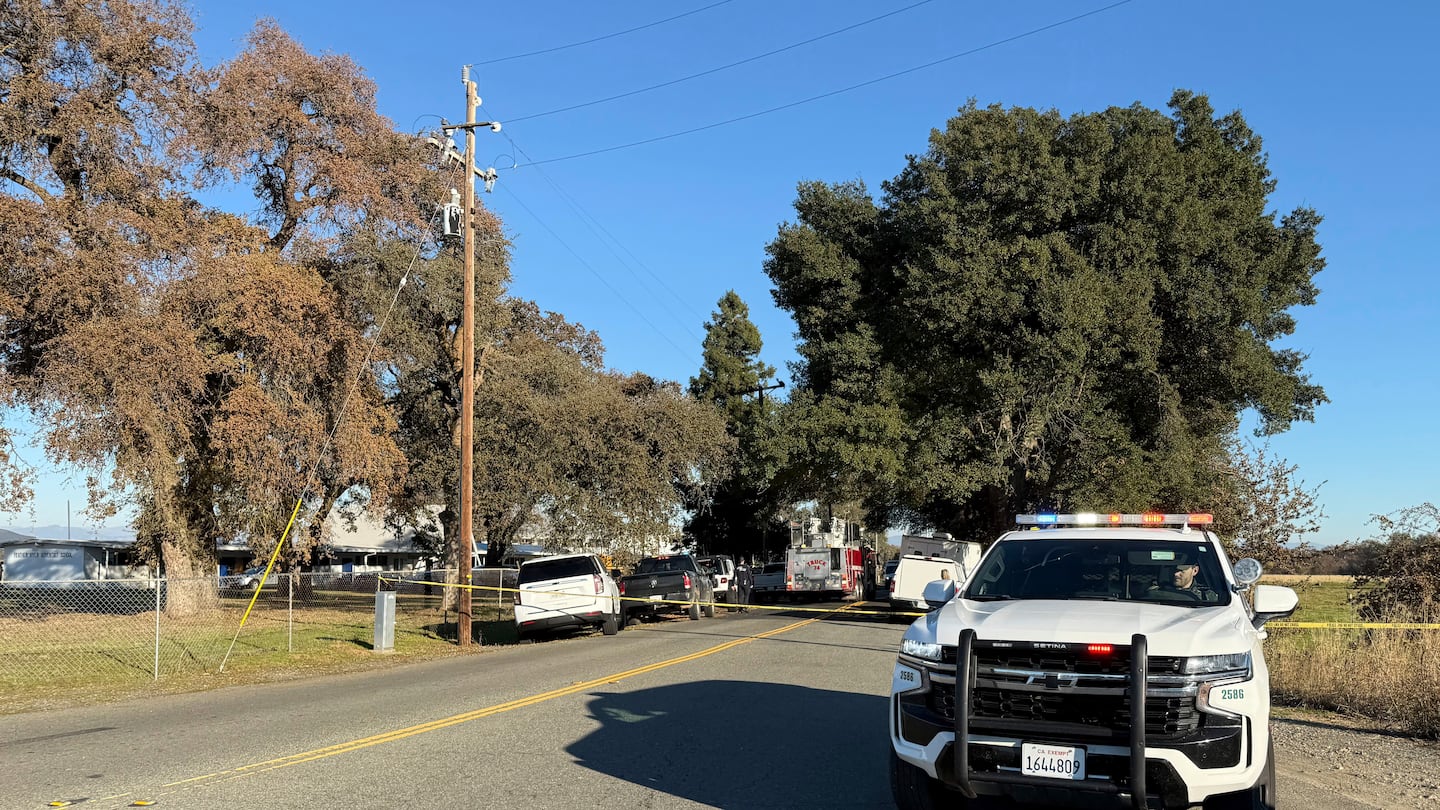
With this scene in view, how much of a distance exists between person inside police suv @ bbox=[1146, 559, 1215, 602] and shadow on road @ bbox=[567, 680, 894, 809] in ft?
7.40

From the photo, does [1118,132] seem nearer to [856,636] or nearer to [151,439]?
[856,636]

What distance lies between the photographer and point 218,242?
23766mm

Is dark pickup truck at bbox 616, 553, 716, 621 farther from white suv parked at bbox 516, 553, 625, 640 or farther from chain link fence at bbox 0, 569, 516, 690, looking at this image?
white suv parked at bbox 516, 553, 625, 640

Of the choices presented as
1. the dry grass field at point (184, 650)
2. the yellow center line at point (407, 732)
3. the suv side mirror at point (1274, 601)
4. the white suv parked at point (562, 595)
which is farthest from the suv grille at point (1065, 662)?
the white suv parked at point (562, 595)

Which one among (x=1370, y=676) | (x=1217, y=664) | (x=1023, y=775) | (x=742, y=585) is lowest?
(x=742, y=585)

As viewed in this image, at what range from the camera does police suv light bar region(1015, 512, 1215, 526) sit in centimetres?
812

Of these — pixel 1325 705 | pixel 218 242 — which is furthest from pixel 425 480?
pixel 1325 705

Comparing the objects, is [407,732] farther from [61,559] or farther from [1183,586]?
[61,559]

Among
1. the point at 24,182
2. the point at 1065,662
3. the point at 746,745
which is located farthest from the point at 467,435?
the point at 1065,662

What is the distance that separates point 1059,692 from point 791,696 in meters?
6.71

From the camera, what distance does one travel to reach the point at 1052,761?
5.30 meters

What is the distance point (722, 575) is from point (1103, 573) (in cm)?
3142

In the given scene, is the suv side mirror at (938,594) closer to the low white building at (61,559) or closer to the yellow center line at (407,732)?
the yellow center line at (407,732)

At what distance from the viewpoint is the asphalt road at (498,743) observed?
7129 mm
